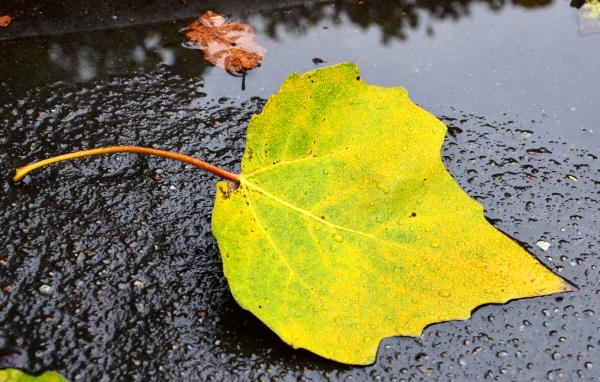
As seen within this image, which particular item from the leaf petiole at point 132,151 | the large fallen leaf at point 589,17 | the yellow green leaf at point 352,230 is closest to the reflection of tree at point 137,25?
the large fallen leaf at point 589,17

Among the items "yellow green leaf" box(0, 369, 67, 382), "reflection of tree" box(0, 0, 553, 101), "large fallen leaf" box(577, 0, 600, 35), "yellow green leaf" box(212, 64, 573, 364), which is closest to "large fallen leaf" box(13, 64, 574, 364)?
"yellow green leaf" box(212, 64, 573, 364)

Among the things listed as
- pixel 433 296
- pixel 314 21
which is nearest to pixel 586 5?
pixel 314 21

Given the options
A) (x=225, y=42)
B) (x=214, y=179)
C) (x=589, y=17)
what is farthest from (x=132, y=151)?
(x=589, y=17)

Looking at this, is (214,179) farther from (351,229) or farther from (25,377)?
(25,377)

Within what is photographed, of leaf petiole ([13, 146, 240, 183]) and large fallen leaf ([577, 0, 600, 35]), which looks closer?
leaf petiole ([13, 146, 240, 183])

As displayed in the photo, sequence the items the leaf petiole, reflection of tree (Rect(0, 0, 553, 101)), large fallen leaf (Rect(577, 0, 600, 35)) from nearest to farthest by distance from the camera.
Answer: the leaf petiole, reflection of tree (Rect(0, 0, 553, 101)), large fallen leaf (Rect(577, 0, 600, 35))

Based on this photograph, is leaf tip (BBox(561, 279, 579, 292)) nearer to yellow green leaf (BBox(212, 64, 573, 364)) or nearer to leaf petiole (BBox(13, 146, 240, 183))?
yellow green leaf (BBox(212, 64, 573, 364))
